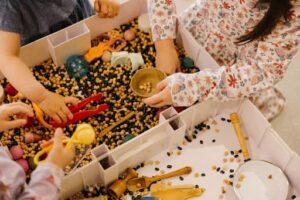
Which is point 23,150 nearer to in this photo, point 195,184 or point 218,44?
point 195,184

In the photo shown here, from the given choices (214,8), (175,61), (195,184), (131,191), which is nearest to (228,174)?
(195,184)

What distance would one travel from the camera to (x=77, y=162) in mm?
1033

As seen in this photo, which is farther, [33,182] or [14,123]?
[14,123]

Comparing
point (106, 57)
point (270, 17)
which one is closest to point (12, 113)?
point (106, 57)

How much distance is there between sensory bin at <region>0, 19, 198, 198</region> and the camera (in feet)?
3.58

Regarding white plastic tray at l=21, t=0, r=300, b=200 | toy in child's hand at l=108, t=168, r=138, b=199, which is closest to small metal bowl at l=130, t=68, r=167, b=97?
white plastic tray at l=21, t=0, r=300, b=200

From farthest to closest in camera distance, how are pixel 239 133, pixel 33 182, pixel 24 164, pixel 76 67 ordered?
1. pixel 76 67
2. pixel 239 133
3. pixel 24 164
4. pixel 33 182

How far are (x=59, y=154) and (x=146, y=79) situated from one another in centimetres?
39

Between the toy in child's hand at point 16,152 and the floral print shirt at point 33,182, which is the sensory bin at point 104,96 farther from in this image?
the floral print shirt at point 33,182

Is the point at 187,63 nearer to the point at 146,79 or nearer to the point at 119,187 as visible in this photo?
the point at 146,79

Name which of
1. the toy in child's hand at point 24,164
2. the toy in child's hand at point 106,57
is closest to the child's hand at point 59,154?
the toy in child's hand at point 24,164

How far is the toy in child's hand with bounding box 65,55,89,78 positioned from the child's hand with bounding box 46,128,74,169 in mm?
309

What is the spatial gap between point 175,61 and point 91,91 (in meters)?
0.25

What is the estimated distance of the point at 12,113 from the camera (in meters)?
1.04
